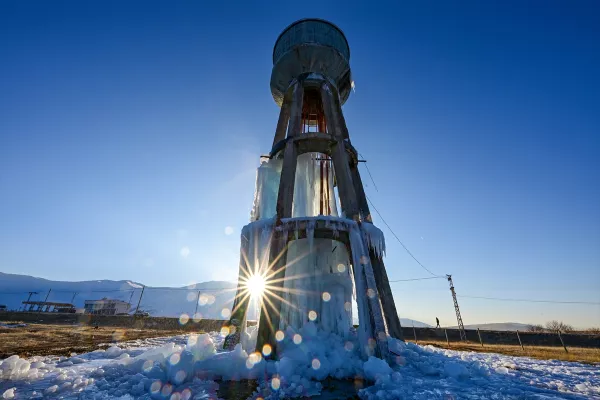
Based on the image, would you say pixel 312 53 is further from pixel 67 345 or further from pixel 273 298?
pixel 67 345

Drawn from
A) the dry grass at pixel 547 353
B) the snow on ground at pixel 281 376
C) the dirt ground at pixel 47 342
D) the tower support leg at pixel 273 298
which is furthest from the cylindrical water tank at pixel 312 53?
the dry grass at pixel 547 353

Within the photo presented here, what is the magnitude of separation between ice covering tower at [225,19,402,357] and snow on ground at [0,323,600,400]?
0.95m

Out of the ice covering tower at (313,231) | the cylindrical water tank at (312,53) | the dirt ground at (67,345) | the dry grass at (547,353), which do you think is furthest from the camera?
the cylindrical water tank at (312,53)

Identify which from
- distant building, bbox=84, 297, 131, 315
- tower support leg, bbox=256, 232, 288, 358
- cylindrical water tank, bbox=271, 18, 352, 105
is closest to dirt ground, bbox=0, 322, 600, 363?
tower support leg, bbox=256, 232, 288, 358

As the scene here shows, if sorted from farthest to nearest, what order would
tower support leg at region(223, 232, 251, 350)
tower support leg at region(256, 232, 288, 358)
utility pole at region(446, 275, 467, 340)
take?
utility pole at region(446, 275, 467, 340), tower support leg at region(223, 232, 251, 350), tower support leg at region(256, 232, 288, 358)

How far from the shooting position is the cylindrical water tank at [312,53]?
44.6 feet

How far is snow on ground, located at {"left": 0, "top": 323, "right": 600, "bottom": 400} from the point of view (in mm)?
5480

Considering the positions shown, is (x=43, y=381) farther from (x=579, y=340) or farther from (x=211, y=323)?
(x=579, y=340)

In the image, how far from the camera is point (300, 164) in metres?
13.1

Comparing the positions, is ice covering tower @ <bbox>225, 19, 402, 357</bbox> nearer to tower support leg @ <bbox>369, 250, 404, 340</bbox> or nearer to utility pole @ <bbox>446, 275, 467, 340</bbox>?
tower support leg @ <bbox>369, 250, 404, 340</bbox>

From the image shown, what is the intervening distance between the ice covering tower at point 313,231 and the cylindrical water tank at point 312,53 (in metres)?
0.05

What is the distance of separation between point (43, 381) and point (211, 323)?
2366 cm

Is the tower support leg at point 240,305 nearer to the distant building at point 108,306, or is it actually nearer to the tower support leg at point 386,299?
the tower support leg at point 386,299

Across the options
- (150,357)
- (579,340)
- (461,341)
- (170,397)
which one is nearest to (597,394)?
(170,397)
